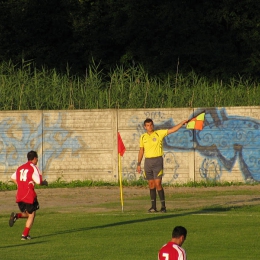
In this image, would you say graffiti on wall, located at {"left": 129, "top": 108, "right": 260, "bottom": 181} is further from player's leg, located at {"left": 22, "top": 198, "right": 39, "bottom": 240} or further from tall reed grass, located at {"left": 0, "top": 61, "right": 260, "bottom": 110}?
player's leg, located at {"left": 22, "top": 198, "right": 39, "bottom": 240}

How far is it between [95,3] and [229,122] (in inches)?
722

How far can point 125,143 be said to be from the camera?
24391mm

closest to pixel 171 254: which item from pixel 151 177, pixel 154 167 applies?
pixel 154 167

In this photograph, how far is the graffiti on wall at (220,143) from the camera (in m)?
24.0

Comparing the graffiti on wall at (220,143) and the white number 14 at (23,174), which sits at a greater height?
the graffiti on wall at (220,143)

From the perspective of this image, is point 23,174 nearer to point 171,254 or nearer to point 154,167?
point 154,167

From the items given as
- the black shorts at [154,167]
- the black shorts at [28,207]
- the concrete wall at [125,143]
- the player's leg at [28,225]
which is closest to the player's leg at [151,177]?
the black shorts at [154,167]

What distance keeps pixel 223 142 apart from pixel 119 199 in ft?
15.0

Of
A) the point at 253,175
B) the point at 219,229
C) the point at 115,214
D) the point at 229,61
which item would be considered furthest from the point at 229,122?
the point at 229,61

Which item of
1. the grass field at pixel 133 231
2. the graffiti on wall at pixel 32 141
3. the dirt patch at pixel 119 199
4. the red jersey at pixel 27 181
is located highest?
the graffiti on wall at pixel 32 141

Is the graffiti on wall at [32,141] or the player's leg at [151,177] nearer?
the player's leg at [151,177]

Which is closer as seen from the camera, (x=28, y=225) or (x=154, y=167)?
(x=28, y=225)

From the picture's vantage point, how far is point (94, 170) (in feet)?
80.8

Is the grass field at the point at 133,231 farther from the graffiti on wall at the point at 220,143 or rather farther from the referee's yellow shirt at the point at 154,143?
the graffiti on wall at the point at 220,143
